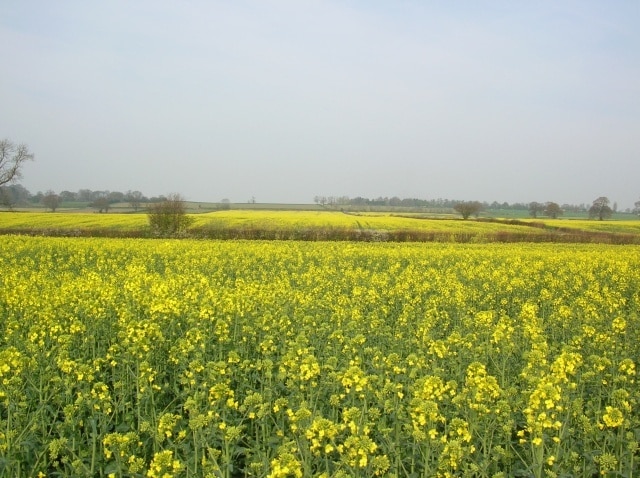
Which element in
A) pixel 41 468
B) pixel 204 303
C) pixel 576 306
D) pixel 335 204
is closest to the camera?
pixel 41 468

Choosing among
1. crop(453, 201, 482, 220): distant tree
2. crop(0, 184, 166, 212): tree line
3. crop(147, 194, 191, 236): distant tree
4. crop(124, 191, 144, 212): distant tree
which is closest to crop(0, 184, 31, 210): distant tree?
crop(0, 184, 166, 212): tree line

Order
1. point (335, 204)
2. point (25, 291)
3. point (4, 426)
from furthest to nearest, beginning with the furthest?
point (335, 204), point (25, 291), point (4, 426)

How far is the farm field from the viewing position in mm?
4035

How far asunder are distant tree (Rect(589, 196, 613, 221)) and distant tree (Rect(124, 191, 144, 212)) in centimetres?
7869

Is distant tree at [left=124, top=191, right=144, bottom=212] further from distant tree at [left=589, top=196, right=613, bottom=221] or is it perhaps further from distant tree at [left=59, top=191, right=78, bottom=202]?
distant tree at [left=589, top=196, right=613, bottom=221]

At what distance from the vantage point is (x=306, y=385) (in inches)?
217

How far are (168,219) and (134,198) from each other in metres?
55.1

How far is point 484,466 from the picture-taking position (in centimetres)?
397

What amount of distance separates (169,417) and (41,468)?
1435 mm

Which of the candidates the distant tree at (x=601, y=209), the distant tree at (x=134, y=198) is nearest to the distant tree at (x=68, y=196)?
the distant tree at (x=134, y=198)

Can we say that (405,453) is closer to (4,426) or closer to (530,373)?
(530,373)

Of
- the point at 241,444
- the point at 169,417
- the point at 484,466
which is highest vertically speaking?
the point at 169,417

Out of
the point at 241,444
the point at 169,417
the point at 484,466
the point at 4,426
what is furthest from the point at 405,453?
the point at 4,426

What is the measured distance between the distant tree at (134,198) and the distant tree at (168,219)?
141 feet
